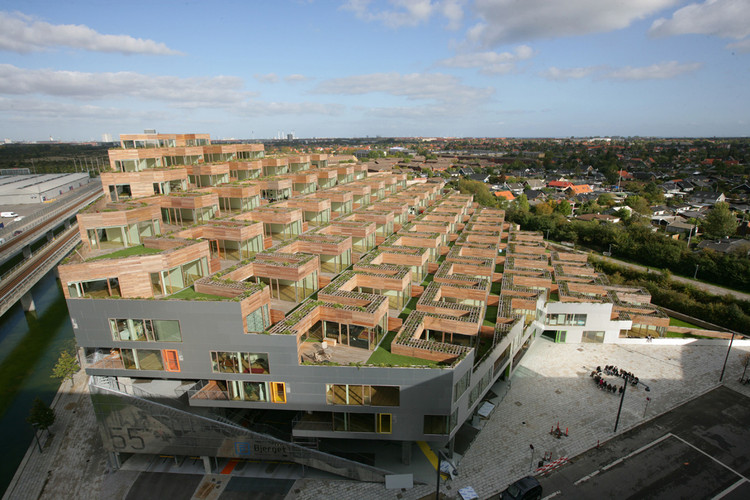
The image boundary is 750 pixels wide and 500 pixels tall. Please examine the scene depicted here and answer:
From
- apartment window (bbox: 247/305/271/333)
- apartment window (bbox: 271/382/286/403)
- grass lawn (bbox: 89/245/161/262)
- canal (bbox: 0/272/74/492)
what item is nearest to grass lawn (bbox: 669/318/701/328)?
apartment window (bbox: 271/382/286/403)

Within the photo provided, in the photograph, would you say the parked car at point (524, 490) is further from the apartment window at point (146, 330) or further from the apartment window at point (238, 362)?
the apartment window at point (146, 330)

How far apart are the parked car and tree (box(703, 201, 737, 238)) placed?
A: 279 ft

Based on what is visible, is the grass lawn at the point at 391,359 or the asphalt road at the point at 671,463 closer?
the grass lawn at the point at 391,359

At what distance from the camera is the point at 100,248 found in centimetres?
2991

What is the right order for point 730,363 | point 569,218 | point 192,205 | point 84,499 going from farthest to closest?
1. point 569,218
2. point 730,363
3. point 192,205
4. point 84,499

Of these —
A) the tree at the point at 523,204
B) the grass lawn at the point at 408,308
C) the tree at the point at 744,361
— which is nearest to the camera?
the grass lawn at the point at 408,308

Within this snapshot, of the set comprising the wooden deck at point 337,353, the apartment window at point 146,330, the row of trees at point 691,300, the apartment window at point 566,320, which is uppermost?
the apartment window at point 146,330

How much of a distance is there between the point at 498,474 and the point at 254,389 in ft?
57.2

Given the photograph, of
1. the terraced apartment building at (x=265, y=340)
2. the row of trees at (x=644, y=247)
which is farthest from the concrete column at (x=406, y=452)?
the row of trees at (x=644, y=247)

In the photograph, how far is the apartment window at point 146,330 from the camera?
80.1 ft

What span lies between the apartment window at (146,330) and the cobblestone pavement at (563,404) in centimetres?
1296

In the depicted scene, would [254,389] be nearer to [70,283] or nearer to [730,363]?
[70,283]

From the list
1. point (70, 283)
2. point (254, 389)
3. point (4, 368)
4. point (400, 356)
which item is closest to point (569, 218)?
point (400, 356)

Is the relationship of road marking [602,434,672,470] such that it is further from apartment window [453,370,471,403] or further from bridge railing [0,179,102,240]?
bridge railing [0,179,102,240]
